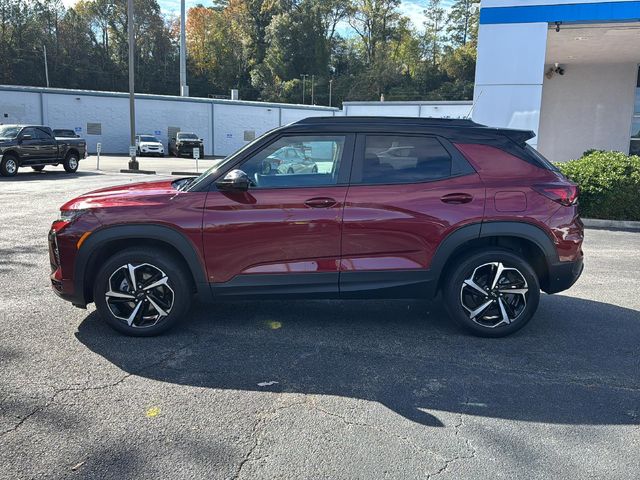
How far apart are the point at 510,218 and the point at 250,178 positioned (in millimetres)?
2258

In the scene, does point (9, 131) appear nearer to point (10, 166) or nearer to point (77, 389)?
point (10, 166)

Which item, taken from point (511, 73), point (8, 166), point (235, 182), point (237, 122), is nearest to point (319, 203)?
point (235, 182)

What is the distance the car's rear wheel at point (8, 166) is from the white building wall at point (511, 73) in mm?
15188

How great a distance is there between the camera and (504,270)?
188 inches

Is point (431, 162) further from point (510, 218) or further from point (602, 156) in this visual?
point (602, 156)

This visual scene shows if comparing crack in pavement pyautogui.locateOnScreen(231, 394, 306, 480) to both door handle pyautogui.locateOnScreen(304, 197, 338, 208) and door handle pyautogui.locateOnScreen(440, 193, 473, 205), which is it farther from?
door handle pyautogui.locateOnScreen(440, 193, 473, 205)

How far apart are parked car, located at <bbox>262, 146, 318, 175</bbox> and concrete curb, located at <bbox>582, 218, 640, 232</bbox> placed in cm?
846

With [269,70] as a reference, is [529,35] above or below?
below

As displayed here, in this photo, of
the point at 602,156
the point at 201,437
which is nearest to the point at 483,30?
the point at 602,156

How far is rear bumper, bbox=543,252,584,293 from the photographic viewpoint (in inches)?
190

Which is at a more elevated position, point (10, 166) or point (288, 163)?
point (288, 163)

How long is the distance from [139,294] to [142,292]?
3cm

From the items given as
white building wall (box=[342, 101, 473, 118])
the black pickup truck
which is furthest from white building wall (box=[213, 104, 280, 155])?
the black pickup truck

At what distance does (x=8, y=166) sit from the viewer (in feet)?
60.8
